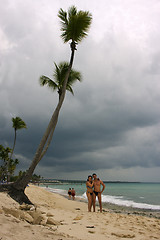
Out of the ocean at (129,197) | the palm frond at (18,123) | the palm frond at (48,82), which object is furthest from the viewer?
the palm frond at (18,123)

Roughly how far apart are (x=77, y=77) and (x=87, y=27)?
298 cm

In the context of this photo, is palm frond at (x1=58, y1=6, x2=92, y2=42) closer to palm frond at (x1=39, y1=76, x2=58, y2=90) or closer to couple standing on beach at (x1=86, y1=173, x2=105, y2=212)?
palm frond at (x1=39, y1=76, x2=58, y2=90)

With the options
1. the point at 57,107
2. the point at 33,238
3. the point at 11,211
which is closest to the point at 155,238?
the point at 33,238

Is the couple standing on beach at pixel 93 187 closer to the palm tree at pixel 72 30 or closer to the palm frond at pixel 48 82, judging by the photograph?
the palm tree at pixel 72 30

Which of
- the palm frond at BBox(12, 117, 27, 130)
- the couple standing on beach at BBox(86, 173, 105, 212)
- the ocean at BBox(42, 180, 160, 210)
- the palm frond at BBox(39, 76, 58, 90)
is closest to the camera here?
the couple standing on beach at BBox(86, 173, 105, 212)

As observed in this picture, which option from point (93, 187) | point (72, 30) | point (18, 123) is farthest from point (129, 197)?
point (72, 30)

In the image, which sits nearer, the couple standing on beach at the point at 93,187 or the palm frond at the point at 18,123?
the couple standing on beach at the point at 93,187

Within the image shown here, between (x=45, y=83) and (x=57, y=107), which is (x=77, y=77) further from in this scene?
(x=57, y=107)

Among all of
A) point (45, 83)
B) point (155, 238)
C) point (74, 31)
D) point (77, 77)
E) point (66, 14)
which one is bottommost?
point (155, 238)

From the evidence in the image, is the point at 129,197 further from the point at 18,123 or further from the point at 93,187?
the point at 93,187

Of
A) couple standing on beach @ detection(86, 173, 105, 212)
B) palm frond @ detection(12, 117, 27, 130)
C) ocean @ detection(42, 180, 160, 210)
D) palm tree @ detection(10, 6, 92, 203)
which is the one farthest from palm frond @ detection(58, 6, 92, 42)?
palm frond @ detection(12, 117, 27, 130)

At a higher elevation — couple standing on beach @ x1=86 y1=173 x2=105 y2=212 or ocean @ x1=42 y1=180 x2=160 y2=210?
couple standing on beach @ x1=86 y1=173 x2=105 y2=212

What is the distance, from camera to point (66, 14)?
9.98 meters

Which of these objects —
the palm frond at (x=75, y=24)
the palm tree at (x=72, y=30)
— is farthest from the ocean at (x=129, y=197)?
the palm frond at (x=75, y=24)
